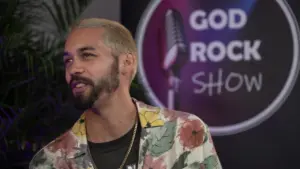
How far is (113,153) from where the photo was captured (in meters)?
1.59

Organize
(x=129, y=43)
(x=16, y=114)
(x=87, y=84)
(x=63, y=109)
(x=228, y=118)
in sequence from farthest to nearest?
(x=228, y=118) < (x=63, y=109) < (x=16, y=114) < (x=129, y=43) < (x=87, y=84)

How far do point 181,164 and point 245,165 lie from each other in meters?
2.04

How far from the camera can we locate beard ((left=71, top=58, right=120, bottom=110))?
4.75 feet

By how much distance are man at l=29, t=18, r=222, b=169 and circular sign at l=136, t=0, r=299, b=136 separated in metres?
1.85

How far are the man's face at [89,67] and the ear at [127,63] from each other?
0.09ft

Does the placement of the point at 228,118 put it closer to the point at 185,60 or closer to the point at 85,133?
the point at 185,60

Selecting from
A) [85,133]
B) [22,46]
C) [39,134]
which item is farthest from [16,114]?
[85,133]

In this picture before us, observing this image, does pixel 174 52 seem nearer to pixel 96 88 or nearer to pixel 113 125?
pixel 113 125

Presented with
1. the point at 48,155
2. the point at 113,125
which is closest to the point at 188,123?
the point at 113,125

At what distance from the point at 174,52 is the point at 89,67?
2139 mm

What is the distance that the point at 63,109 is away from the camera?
7.58 feet

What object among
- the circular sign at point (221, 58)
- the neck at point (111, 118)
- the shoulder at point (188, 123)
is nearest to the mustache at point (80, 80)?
the neck at point (111, 118)

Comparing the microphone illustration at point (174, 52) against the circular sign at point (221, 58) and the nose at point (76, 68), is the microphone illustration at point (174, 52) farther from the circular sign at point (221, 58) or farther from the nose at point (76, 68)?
the nose at point (76, 68)

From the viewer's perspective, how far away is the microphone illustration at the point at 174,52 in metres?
3.55
